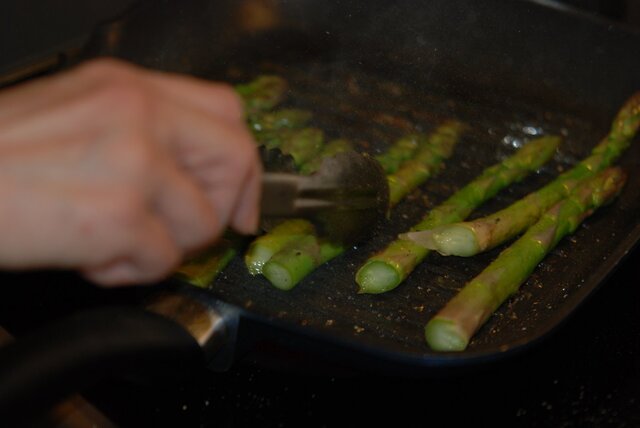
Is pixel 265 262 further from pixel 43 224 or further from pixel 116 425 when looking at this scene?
pixel 43 224

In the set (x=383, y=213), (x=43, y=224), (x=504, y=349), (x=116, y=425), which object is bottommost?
(x=116, y=425)

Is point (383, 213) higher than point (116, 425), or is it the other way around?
point (383, 213)

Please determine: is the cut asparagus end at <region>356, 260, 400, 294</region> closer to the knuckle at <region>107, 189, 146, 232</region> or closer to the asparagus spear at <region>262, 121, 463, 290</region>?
the asparagus spear at <region>262, 121, 463, 290</region>

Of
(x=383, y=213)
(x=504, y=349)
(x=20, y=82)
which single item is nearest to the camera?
(x=504, y=349)

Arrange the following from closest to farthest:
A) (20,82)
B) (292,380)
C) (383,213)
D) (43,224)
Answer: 1. (43,224)
2. (292,380)
3. (383,213)
4. (20,82)

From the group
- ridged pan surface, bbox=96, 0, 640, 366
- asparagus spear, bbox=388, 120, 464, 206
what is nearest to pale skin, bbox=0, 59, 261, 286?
asparagus spear, bbox=388, 120, 464, 206

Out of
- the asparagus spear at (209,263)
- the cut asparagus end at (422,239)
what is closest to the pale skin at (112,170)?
the asparagus spear at (209,263)

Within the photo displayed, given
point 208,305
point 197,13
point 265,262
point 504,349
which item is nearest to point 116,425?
point 208,305

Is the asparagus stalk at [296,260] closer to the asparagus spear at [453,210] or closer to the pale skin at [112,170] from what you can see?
the asparagus spear at [453,210]

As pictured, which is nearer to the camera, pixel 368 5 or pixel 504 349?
pixel 504 349
